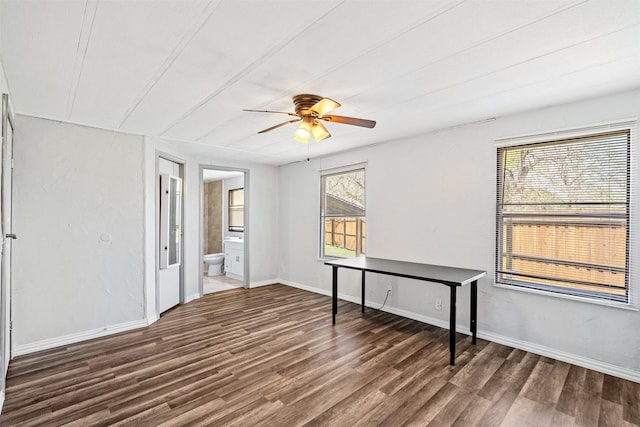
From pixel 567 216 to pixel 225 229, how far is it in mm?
6765

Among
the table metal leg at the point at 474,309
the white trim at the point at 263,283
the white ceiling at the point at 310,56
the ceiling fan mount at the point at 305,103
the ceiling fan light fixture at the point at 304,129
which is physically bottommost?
the white trim at the point at 263,283

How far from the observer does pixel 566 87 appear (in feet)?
8.03

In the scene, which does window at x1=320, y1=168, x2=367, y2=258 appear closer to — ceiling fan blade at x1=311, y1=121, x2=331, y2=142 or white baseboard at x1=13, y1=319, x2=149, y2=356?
ceiling fan blade at x1=311, y1=121, x2=331, y2=142

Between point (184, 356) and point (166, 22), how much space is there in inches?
109

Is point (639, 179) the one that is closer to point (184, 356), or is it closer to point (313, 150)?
point (313, 150)

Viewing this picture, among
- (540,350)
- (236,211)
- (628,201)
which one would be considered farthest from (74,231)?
(628,201)

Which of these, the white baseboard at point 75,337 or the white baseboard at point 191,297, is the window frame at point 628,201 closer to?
the white baseboard at point 75,337

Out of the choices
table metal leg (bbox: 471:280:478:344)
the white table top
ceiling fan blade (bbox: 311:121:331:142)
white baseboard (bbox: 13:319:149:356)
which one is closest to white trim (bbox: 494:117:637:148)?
the white table top

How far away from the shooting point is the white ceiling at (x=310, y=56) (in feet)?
5.04

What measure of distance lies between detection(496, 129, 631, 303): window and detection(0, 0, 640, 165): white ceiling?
50 cm

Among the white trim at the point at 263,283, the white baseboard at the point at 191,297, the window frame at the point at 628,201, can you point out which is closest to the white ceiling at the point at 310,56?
the window frame at the point at 628,201

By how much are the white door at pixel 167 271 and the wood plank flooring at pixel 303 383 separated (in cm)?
68

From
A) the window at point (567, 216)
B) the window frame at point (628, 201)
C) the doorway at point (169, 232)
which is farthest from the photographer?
the doorway at point (169, 232)

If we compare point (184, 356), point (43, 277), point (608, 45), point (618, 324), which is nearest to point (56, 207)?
point (43, 277)
